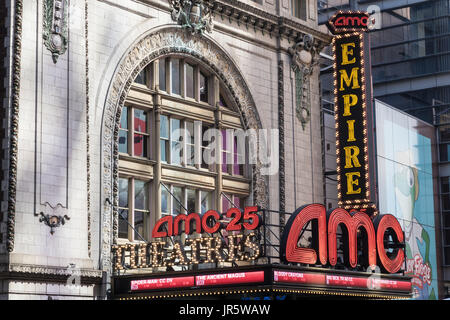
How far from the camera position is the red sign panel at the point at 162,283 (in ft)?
83.3

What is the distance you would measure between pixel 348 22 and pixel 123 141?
11360 millimetres

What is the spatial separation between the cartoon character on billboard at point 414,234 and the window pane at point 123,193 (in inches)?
689

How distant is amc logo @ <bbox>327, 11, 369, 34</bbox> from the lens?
35094 millimetres

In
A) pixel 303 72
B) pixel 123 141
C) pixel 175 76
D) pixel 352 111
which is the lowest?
pixel 123 141

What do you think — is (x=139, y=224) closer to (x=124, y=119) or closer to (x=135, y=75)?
(x=124, y=119)

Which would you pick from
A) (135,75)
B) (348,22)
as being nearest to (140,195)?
(135,75)

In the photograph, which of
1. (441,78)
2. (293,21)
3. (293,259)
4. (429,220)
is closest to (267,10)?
(293,21)

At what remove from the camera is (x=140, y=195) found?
29.2 metres

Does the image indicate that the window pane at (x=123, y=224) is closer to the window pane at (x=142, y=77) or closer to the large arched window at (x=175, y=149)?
the large arched window at (x=175, y=149)

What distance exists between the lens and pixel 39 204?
2447 centimetres

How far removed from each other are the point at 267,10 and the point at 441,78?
22.9 meters

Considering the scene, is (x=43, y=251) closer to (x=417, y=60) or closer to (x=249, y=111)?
(x=249, y=111)
